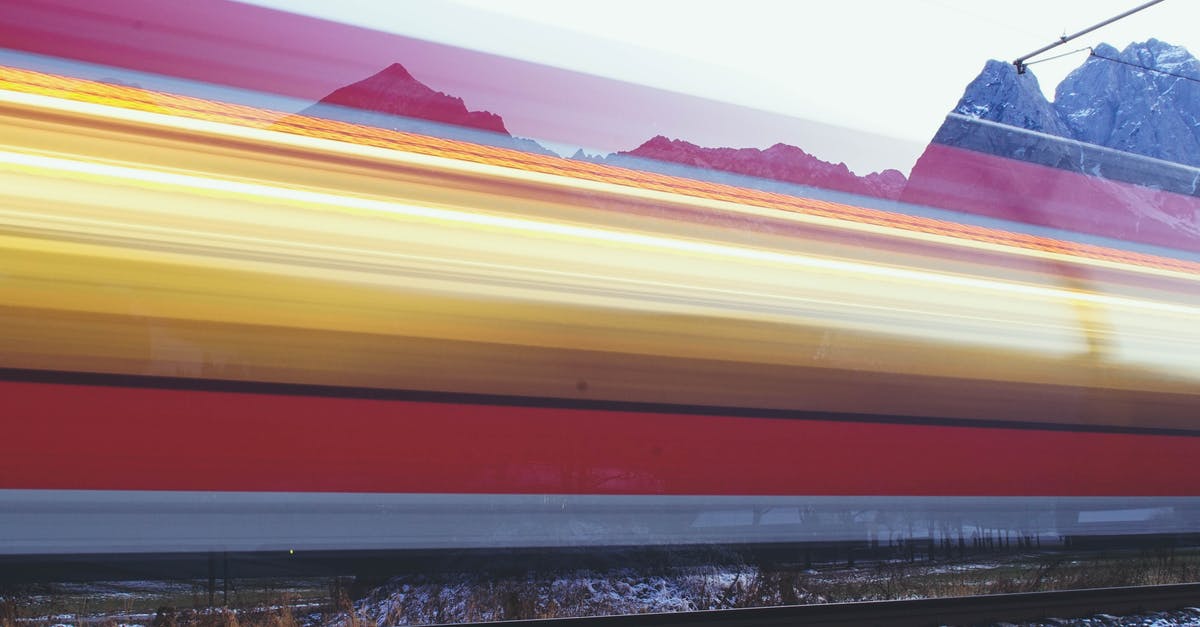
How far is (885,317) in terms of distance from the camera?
3.30m

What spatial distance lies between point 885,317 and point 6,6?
9.82 feet

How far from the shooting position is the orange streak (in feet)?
7.97

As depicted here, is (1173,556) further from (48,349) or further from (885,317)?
(48,349)

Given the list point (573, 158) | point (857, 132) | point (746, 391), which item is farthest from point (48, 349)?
point (857, 132)

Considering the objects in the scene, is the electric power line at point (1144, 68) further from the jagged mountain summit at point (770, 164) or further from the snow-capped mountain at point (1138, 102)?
the jagged mountain summit at point (770, 164)

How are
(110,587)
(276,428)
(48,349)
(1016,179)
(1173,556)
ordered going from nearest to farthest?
1. (48,349)
2. (276,428)
3. (110,587)
4. (1016,179)
5. (1173,556)

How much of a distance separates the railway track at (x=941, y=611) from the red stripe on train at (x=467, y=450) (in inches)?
25.3

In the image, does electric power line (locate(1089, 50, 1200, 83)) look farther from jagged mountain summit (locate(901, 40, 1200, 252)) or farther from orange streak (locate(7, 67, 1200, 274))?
orange streak (locate(7, 67, 1200, 274))

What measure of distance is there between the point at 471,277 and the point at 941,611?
257 centimetres

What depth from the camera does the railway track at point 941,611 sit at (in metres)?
3.35

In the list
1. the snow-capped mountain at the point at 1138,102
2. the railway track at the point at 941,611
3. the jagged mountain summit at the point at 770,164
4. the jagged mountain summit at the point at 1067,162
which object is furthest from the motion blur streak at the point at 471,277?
the snow-capped mountain at the point at 1138,102

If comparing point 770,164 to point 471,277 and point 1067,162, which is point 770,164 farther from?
point 1067,162

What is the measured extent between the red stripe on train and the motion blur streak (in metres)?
0.08

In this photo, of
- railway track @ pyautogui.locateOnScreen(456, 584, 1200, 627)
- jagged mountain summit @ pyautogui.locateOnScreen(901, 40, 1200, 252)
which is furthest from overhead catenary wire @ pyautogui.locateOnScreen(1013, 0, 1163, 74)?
railway track @ pyautogui.locateOnScreen(456, 584, 1200, 627)
